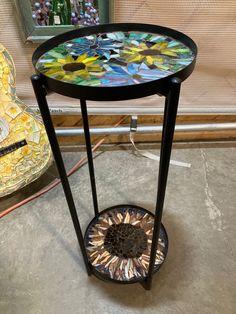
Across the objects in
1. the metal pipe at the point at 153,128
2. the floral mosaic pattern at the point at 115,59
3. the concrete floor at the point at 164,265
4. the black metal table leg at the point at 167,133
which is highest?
the floral mosaic pattern at the point at 115,59

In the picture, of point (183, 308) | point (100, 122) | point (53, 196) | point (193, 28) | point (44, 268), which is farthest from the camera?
point (100, 122)

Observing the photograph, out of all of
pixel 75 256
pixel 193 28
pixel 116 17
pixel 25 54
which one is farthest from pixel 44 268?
pixel 193 28

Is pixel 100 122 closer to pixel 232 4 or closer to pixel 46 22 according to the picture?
pixel 46 22

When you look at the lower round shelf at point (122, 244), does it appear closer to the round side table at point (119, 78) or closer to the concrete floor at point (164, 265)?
the round side table at point (119, 78)

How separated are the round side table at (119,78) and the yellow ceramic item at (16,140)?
1.06 ft

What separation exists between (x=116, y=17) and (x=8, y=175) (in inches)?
31.9

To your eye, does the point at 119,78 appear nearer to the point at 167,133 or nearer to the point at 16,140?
the point at 167,133

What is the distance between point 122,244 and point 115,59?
2.09 feet

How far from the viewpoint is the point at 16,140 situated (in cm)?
111

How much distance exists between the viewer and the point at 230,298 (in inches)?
34.7

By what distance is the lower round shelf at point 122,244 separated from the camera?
853 millimetres

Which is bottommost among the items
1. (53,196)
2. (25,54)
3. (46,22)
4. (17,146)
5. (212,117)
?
(53,196)

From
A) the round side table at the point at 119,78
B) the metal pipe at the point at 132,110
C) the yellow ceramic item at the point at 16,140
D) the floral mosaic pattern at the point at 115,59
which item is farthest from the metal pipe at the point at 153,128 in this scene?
the floral mosaic pattern at the point at 115,59

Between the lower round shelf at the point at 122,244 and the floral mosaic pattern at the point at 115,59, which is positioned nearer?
the floral mosaic pattern at the point at 115,59
